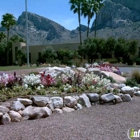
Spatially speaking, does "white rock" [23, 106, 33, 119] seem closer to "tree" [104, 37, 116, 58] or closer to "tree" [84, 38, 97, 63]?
"tree" [84, 38, 97, 63]

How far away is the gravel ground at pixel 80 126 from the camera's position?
4527 mm

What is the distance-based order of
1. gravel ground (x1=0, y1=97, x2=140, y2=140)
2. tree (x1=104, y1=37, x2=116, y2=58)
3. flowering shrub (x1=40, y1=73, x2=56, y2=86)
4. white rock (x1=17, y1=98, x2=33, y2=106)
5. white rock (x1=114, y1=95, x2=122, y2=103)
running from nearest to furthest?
gravel ground (x1=0, y1=97, x2=140, y2=140)
white rock (x1=17, y1=98, x2=33, y2=106)
white rock (x1=114, y1=95, x2=122, y2=103)
flowering shrub (x1=40, y1=73, x2=56, y2=86)
tree (x1=104, y1=37, x2=116, y2=58)

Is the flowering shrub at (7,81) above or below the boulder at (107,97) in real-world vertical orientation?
above

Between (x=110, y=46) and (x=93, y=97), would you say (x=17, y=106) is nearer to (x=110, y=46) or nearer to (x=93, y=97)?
(x=93, y=97)

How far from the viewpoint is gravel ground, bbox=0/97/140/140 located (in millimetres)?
4527

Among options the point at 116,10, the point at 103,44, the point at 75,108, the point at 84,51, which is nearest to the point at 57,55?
the point at 84,51

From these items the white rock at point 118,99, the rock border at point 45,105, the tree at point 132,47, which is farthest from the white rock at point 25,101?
the tree at point 132,47

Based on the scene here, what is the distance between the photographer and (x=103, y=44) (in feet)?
132

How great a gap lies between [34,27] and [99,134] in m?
108

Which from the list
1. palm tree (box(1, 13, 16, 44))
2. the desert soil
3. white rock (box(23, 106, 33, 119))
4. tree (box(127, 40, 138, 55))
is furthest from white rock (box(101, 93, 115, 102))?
palm tree (box(1, 13, 16, 44))

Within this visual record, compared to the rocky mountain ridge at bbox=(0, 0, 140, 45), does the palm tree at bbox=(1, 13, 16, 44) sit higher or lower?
lower

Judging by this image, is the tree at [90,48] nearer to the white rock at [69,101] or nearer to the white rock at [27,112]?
the white rock at [69,101]

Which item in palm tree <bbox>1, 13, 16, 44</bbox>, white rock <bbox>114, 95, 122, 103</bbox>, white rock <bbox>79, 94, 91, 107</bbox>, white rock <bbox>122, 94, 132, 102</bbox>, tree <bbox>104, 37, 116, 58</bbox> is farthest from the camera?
palm tree <bbox>1, 13, 16, 44</bbox>

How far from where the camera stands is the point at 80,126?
16.7 feet
